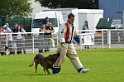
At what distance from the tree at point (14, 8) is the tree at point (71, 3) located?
9.44m

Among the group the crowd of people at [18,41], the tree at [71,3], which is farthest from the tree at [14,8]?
the crowd of people at [18,41]

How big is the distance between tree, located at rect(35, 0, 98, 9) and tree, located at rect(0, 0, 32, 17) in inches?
372

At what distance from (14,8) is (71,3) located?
1161 centimetres

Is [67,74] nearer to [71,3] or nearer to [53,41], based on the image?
[53,41]

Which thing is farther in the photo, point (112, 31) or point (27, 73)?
point (112, 31)

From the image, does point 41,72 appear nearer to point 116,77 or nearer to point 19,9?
point 116,77

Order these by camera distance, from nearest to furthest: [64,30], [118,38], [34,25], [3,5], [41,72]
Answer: [64,30] → [41,72] → [118,38] → [34,25] → [3,5]

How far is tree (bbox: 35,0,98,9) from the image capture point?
71500 mm

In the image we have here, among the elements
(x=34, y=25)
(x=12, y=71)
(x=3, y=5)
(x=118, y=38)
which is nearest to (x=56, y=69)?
(x=12, y=71)

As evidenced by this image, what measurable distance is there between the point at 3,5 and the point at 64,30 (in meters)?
44.4

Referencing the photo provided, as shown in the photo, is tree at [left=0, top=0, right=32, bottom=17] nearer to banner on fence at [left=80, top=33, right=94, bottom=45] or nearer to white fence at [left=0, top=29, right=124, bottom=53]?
white fence at [left=0, top=29, right=124, bottom=53]

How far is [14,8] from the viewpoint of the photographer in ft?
207

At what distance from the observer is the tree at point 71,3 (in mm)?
71500

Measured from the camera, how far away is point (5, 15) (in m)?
62.3
